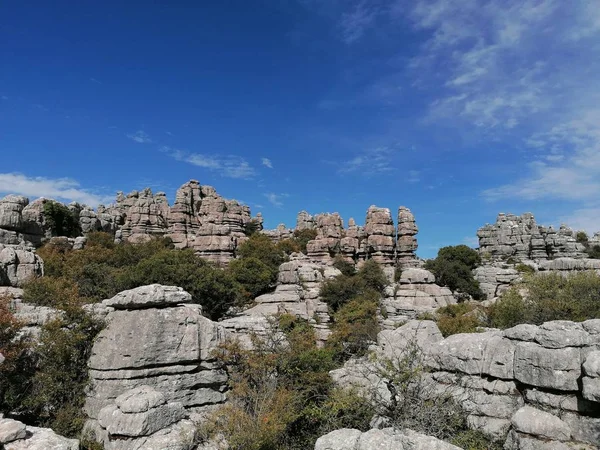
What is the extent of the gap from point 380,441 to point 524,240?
5671 centimetres

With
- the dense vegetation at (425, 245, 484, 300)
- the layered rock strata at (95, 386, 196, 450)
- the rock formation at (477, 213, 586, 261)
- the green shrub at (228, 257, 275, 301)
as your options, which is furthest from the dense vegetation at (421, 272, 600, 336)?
the rock formation at (477, 213, 586, 261)

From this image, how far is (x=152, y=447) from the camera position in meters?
8.68

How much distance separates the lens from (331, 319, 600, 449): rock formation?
755 cm

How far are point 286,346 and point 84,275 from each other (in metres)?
17.0

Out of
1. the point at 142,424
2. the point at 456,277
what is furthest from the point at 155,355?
the point at 456,277

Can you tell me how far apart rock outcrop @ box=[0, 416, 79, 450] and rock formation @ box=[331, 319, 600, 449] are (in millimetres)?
7253

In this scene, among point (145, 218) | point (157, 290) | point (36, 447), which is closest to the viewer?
point (36, 447)

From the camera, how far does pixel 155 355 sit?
1071 cm

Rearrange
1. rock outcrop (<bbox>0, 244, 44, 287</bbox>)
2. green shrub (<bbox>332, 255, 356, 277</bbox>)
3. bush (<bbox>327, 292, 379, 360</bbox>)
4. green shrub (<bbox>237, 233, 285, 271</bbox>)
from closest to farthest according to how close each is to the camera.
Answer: rock outcrop (<bbox>0, 244, 44, 287</bbox>)
bush (<bbox>327, 292, 379, 360</bbox>)
green shrub (<bbox>237, 233, 285, 271</bbox>)
green shrub (<bbox>332, 255, 356, 277</bbox>)

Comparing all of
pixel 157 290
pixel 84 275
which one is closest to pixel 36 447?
pixel 157 290

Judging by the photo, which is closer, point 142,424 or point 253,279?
point 142,424

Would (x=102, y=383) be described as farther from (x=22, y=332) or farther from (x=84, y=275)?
(x=84, y=275)

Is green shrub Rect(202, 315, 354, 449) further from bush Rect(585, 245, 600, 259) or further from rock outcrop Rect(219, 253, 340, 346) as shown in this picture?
bush Rect(585, 245, 600, 259)

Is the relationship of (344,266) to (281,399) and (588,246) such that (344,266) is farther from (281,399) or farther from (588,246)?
(588,246)
